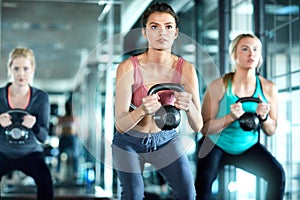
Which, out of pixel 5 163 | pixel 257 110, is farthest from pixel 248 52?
pixel 5 163

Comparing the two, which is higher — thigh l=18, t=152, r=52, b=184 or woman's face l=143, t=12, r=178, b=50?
woman's face l=143, t=12, r=178, b=50

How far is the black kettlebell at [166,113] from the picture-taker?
3.03m

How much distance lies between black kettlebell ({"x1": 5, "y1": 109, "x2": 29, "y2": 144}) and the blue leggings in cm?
118

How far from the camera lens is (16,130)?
420 centimetres

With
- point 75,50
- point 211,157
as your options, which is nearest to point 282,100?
point 211,157

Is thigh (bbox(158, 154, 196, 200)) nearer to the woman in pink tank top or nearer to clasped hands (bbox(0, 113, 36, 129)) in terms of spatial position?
the woman in pink tank top

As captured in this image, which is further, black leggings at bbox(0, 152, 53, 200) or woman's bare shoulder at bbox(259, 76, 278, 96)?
black leggings at bbox(0, 152, 53, 200)

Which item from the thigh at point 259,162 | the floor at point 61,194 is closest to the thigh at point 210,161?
the thigh at point 259,162

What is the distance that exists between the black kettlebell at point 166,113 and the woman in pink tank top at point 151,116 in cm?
5

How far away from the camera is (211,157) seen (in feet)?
12.7

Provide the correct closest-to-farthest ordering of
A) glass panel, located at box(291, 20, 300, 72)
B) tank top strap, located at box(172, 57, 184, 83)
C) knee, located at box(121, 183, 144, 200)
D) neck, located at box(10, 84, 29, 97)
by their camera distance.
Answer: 1. knee, located at box(121, 183, 144, 200)
2. tank top strap, located at box(172, 57, 184, 83)
3. neck, located at box(10, 84, 29, 97)
4. glass panel, located at box(291, 20, 300, 72)

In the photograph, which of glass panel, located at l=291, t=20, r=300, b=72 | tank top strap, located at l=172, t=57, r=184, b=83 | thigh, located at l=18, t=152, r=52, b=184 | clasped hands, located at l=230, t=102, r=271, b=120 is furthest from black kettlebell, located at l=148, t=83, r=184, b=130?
glass panel, located at l=291, t=20, r=300, b=72

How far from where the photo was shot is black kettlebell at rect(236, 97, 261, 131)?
3.76m

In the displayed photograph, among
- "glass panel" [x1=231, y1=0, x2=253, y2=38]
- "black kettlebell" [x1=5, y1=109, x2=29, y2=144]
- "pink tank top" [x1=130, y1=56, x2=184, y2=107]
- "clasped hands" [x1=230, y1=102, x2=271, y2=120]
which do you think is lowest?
"black kettlebell" [x1=5, y1=109, x2=29, y2=144]
